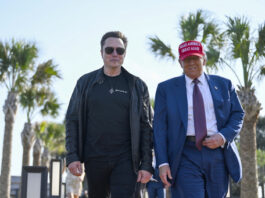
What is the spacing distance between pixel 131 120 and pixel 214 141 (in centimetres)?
83

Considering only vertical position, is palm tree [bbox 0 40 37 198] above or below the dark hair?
above

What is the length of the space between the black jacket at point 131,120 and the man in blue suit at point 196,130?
23cm

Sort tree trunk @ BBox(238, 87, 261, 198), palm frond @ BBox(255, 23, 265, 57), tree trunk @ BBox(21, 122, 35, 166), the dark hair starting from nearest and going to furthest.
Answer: the dark hair < tree trunk @ BBox(238, 87, 261, 198) < palm frond @ BBox(255, 23, 265, 57) < tree trunk @ BBox(21, 122, 35, 166)

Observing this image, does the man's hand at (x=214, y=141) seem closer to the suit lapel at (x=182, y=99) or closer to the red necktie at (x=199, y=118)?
the red necktie at (x=199, y=118)

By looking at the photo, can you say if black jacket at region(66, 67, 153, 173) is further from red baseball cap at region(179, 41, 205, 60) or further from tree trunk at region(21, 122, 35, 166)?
tree trunk at region(21, 122, 35, 166)

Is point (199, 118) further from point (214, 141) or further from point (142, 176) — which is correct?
point (142, 176)

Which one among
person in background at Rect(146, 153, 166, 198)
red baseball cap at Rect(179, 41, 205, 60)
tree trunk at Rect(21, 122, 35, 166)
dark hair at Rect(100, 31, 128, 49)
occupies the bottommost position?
person in background at Rect(146, 153, 166, 198)

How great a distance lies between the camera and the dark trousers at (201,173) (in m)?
3.73

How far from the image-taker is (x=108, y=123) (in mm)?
4199

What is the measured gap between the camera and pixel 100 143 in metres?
4.19

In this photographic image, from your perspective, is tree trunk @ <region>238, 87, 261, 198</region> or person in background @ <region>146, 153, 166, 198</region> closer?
person in background @ <region>146, 153, 166, 198</region>

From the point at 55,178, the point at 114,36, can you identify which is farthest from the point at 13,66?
the point at 114,36

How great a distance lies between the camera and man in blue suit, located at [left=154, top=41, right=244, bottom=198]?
12.3ft

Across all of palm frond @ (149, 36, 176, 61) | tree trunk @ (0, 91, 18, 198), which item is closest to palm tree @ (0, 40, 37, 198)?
tree trunk @ (0, 91, 18, 198)
